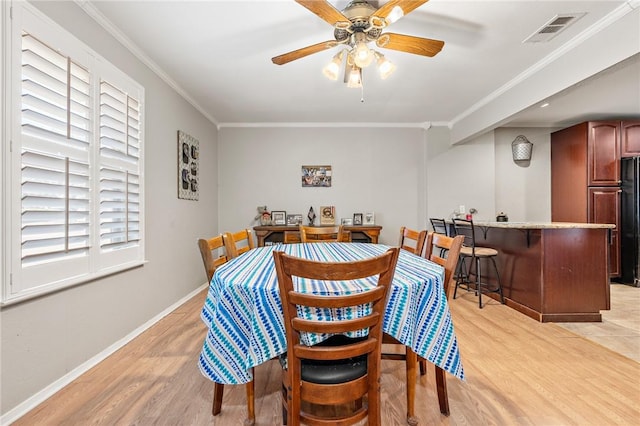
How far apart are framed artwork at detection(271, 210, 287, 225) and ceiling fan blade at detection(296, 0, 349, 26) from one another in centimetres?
315

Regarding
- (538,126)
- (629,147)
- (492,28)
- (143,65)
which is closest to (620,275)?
(629,147)

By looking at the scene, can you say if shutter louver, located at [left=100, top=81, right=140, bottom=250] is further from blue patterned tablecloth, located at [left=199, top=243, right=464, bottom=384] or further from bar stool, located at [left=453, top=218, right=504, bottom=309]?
bar stool, located at [left=453, top=218, right=504, bottom=309]

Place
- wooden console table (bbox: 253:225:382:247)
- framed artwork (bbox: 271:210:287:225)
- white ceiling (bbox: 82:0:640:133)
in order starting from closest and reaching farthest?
1. white ceiling (bbox: 82:0:640:133)
2. wooden console table (bbox: 253:225:382:247)
3. framed artwork (bbox: 271:210:287:225)

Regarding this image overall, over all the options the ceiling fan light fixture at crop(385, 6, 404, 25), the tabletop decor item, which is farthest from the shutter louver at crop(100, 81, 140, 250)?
the tabletop decor item

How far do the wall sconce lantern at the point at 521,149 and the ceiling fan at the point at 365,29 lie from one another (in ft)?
11.8

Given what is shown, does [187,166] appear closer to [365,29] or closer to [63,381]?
[63,381]

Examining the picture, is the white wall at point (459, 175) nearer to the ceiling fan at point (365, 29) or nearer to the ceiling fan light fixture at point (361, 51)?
the ceiling fan at point (365, 29)

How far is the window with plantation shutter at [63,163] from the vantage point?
1.49 metres

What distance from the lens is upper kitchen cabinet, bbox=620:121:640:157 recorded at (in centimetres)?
410

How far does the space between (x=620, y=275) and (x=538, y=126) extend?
2460 millimetres

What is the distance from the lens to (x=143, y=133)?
8.48 ft

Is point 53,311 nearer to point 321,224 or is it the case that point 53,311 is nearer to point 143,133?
point 143,133

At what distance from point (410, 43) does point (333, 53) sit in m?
0.90

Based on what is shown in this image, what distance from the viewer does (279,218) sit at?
15.0ft
